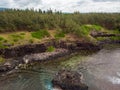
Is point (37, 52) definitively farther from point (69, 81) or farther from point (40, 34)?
point (69, 81)

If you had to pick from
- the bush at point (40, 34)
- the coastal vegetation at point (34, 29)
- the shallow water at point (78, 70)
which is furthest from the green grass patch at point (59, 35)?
the shallow water at point (78, 70)

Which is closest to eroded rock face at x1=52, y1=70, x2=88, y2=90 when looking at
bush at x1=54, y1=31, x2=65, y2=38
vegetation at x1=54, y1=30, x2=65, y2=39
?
vegetation at x1=54, y1=30, x2=65, y2=39

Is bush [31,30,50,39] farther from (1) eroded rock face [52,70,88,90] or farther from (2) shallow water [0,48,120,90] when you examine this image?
(1) eroded rock face [52,70,88,90]

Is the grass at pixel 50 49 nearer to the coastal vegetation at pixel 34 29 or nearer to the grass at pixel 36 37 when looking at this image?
the grass at pixel 36 37

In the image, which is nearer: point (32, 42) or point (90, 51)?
point (32, 42)

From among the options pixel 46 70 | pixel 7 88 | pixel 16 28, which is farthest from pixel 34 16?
pixel 7 88

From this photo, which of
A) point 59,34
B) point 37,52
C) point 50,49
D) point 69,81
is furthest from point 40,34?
point 69,81

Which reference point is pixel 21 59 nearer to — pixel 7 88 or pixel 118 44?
pixel 7 88
